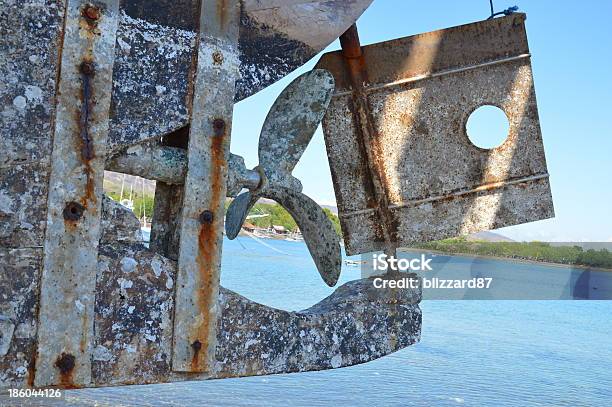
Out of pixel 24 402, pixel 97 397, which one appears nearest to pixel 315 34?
pixel 24 402

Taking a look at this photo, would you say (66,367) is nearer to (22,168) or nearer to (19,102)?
(22,168)

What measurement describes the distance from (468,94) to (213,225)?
191 cm

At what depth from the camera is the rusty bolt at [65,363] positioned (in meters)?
2.98

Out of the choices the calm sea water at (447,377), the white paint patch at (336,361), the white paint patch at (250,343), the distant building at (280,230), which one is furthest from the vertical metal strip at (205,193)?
the distant building at (280,230)

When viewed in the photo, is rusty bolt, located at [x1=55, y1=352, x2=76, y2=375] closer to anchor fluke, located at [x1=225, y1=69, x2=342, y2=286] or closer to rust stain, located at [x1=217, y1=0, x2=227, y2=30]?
anchor fluke, located at [x1=225, y1=69, x2=342, y2=286]

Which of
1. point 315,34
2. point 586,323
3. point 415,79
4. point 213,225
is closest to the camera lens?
point 213,225

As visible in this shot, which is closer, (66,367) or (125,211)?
(66,367)

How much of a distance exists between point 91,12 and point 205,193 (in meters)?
0.89

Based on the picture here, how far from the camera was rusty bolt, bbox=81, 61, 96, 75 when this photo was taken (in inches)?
120

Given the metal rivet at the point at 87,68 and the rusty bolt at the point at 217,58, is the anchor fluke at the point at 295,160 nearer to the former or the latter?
the rusty bolt at the point at 217,58

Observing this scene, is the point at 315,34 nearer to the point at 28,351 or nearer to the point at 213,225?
the point at 213,225

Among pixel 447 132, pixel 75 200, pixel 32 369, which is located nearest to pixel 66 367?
pixel 32 369

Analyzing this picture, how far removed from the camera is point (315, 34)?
377 cm

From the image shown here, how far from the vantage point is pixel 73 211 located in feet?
9.91
